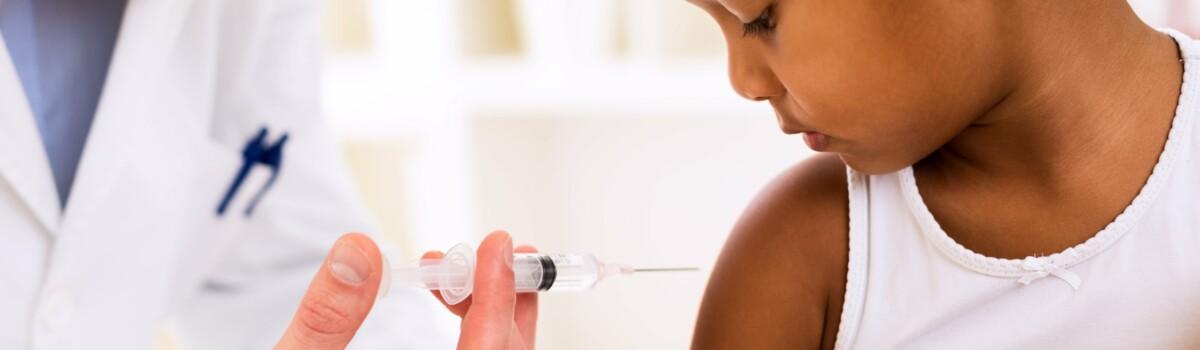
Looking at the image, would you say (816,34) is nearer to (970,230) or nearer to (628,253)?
(970,230)

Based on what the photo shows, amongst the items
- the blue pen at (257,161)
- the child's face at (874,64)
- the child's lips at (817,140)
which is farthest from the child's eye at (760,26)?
the blue pen at (257,161)

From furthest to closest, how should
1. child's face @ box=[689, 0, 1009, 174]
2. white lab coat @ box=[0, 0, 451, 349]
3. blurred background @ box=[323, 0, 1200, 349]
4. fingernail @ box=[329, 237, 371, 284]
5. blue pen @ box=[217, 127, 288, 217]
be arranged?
blurred background @ box=[323, 0, 1200, 349]
blue pen @ box=[217, 127, 288, 217]
white lab coat @ box=[0, 0, 451, 349]
child's face @ box=[689, 0, 1009, 174]
fingernail @ box=[329, 237, 371, 284]

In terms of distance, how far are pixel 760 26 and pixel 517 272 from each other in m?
0.29

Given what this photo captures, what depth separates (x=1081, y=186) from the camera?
987 millimetres

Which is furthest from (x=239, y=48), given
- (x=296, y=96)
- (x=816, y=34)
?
(x=816, y=34)

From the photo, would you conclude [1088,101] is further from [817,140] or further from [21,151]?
[21,151]

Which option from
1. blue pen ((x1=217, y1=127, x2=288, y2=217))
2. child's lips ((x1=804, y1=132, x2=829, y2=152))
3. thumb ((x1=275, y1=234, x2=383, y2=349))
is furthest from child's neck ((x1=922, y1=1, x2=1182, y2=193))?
blue pen ((x1=217, y1=127, x2=288, y2=217))

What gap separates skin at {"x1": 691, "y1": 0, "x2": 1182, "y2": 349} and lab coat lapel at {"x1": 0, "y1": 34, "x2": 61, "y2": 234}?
71 cm

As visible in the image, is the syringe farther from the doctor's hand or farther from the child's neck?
the child's neck

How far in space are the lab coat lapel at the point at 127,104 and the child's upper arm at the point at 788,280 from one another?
659 mm

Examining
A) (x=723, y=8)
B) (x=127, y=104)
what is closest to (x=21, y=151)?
(x=127, y=104)

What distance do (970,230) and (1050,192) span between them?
0.25 feet

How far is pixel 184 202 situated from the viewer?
52.1 inches

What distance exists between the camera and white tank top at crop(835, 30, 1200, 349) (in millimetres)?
973
